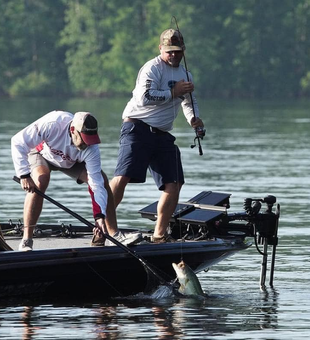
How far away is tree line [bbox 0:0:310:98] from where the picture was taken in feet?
261

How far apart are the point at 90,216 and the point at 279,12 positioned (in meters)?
69.4

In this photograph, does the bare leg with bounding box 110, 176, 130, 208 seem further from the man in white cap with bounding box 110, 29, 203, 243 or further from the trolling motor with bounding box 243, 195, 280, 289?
the trolling motor with bounding box 243, 195, 280, 289

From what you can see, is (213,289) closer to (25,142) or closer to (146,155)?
(146,155)

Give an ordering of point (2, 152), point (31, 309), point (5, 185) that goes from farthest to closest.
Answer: point (2, 152)
point (5, 185)
point (31, 309)

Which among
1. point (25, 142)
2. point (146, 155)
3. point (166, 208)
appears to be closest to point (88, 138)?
point (25, 142)

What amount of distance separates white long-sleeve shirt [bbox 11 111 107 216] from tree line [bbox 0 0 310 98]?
67.0 m

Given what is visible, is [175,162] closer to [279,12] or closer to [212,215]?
[212,215]

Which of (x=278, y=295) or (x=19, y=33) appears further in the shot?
(x=19, y=33)

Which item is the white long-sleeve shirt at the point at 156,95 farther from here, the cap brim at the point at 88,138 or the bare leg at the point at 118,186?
the cap brim at the point at 88,138

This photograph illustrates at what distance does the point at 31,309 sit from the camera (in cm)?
985

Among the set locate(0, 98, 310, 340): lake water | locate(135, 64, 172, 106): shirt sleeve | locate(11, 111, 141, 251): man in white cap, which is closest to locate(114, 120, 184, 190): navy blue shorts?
locate(135, 64, 172, 106): shirt sleeve

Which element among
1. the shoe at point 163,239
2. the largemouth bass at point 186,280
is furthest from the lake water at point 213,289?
the shoe at point 163,239

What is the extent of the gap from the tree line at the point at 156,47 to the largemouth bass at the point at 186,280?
66909mm

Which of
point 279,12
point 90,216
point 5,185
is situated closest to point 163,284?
point 90,216
